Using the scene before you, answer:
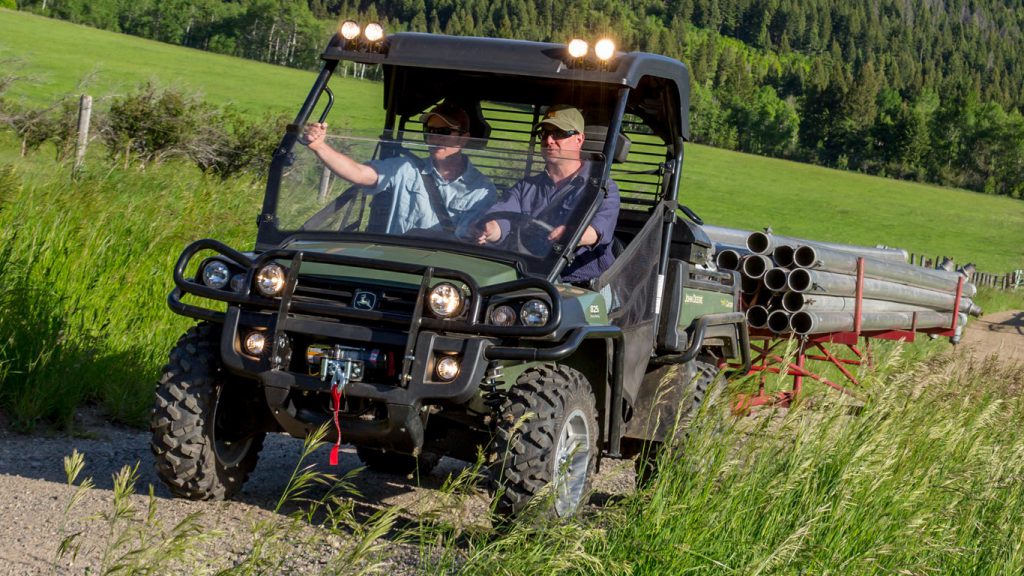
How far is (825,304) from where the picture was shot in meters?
11.3

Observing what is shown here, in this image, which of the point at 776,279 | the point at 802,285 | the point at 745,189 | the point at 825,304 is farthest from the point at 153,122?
the point at 745,189

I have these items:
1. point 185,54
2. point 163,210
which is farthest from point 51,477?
point 185,54

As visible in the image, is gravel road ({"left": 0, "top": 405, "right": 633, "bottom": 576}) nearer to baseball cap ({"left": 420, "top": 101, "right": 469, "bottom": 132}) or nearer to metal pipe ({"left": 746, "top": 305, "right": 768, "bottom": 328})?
baseball cap ({"left": 420, "top": 101, "right": 469, "bottom": 132})

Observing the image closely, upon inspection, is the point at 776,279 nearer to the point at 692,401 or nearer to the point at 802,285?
the point at 802,285

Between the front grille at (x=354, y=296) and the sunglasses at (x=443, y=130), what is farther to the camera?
the sunglasses at (x=443, y=130)

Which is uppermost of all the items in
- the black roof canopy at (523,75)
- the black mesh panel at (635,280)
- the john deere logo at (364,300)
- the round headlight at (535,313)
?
the black roof canopy at (523,75)

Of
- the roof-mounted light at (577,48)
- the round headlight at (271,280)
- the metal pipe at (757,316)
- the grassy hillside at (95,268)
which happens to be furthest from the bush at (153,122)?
the round headlight at (271,280)

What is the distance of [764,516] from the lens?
5.13m

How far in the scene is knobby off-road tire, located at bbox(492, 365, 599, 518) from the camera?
17.3 ft

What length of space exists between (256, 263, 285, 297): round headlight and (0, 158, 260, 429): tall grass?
2.56 metres

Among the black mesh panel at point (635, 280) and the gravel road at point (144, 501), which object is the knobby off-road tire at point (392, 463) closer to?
the gravel road at point (144, 501)

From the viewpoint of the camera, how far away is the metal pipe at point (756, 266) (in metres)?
10.9

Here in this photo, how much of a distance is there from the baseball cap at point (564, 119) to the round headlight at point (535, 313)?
4.83ft

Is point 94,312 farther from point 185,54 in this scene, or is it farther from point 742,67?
point 742,67
